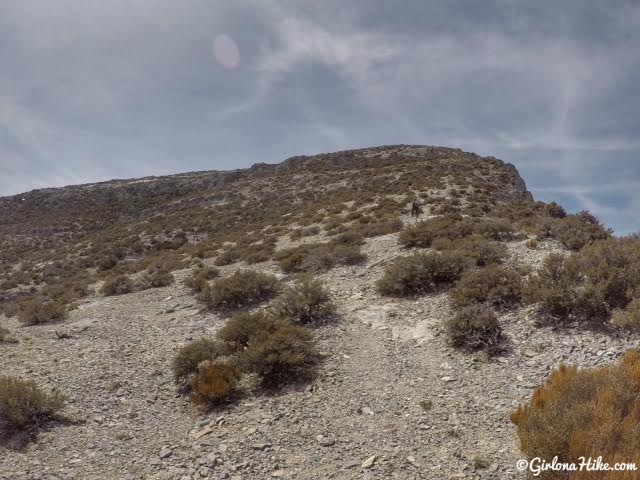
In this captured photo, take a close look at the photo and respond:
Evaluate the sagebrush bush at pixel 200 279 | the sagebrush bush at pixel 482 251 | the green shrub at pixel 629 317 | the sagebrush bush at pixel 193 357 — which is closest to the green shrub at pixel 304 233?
the sagebrush bush at pixel 200 279

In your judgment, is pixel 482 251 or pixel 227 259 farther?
pixel 227 259

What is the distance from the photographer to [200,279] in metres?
15.3

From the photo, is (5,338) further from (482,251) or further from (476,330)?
(482,251)

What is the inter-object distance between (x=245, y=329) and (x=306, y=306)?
6.49 feet

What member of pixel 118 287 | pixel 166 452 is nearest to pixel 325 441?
pixel 166 452

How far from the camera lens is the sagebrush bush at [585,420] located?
4359 millimetres

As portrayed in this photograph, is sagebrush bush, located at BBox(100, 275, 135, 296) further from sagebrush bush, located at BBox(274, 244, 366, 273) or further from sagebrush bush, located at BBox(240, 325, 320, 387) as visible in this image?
sagebrush bush, located at BBox(240, 325, 320, 387)

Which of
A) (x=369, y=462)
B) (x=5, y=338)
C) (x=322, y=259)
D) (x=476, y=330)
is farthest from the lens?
(x=322, y=259)

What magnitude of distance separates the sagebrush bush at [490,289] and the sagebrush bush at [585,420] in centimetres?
342

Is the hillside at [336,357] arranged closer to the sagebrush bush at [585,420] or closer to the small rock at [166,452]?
the small rock at [166,452]

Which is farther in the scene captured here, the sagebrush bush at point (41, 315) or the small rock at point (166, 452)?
the sagebrush bush at point (41, 315)

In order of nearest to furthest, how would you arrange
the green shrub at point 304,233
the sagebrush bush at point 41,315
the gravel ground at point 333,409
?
1. the gravel ground at point 333,409
2. the sagebrush bush at point 41,315
3. the green shrub at point 304,233

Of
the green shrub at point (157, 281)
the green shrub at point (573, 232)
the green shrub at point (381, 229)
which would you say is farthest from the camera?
the green shrub at point (381, 229)

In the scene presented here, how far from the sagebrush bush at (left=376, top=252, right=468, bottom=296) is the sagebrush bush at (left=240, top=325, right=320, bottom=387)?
3.66 metres
